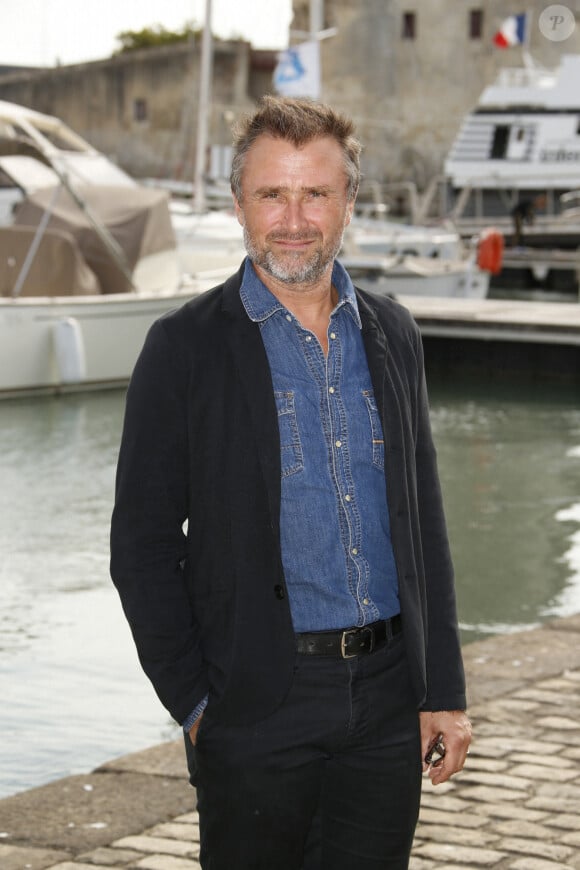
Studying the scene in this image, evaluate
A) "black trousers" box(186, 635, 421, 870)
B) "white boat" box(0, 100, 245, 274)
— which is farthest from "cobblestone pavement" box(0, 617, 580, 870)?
"white boat" box(0, 100, 245, 274)

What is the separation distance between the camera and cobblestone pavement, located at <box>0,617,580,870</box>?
12.1ft

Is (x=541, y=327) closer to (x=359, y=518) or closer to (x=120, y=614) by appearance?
(x=120, y=614)

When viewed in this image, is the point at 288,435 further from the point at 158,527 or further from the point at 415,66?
the point at 415,66

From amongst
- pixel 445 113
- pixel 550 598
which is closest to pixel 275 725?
pixel 550 598

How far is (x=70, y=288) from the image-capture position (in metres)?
16.0

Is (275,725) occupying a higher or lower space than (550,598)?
higher

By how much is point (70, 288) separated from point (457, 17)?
41494mm

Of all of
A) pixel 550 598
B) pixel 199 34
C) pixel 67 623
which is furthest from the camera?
pixel 199 34

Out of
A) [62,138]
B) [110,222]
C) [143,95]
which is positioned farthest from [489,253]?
→ [143,95]

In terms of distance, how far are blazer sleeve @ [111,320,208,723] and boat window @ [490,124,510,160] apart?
38.3 m

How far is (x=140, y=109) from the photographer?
185 ft

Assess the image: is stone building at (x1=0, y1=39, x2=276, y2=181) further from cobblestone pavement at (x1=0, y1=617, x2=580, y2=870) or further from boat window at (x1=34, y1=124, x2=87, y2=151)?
cobblestone pavement at (x1=0, y1=617, x2=580, y2=870)

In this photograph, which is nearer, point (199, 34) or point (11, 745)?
point (11, 745)

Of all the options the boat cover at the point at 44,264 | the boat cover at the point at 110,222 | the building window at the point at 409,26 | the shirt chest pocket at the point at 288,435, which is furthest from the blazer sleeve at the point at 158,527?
the building window at the point at 409,26
